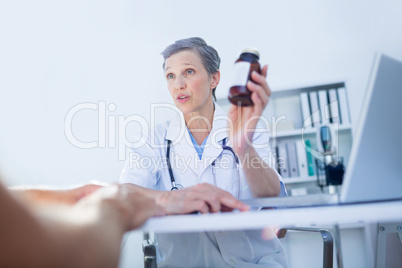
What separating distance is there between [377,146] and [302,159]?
242 cm

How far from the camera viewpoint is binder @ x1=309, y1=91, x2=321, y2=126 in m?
3.09

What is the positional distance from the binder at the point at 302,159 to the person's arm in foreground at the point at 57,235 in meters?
2.73

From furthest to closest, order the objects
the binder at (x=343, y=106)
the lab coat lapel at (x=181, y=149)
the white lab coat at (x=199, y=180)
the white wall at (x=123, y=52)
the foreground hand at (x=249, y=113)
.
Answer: the white wall at (x=123, y=52)
the binder at (x=343, y=106)
the lab coat lapel at (x=181, y=149)
the white lab coat at (x=199, y=180)
the foreground hand at (x=249, y=113)

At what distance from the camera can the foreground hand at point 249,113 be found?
109cm

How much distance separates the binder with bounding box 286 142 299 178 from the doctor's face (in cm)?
129

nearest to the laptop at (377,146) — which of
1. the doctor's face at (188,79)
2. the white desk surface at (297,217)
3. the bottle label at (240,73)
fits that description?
the white desk surface at (297,217)

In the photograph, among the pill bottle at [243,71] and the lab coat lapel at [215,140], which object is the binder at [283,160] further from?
the pill bottle at [243,71]

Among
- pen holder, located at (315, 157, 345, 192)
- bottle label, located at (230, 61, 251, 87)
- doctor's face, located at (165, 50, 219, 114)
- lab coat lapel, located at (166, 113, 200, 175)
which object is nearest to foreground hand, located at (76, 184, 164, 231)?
bottle label, located at (230, 61, 251, 87)

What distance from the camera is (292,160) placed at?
3139 mm

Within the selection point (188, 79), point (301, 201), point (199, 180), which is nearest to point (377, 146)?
point (301, 201)

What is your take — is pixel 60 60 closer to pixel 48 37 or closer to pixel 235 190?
pixel 48 37

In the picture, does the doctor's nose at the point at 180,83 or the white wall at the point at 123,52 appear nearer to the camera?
the doctor's nose at the point at 180,83

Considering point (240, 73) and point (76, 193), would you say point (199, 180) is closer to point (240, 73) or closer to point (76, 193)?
point (240, 73)

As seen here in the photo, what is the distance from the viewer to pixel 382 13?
11.5 ft
